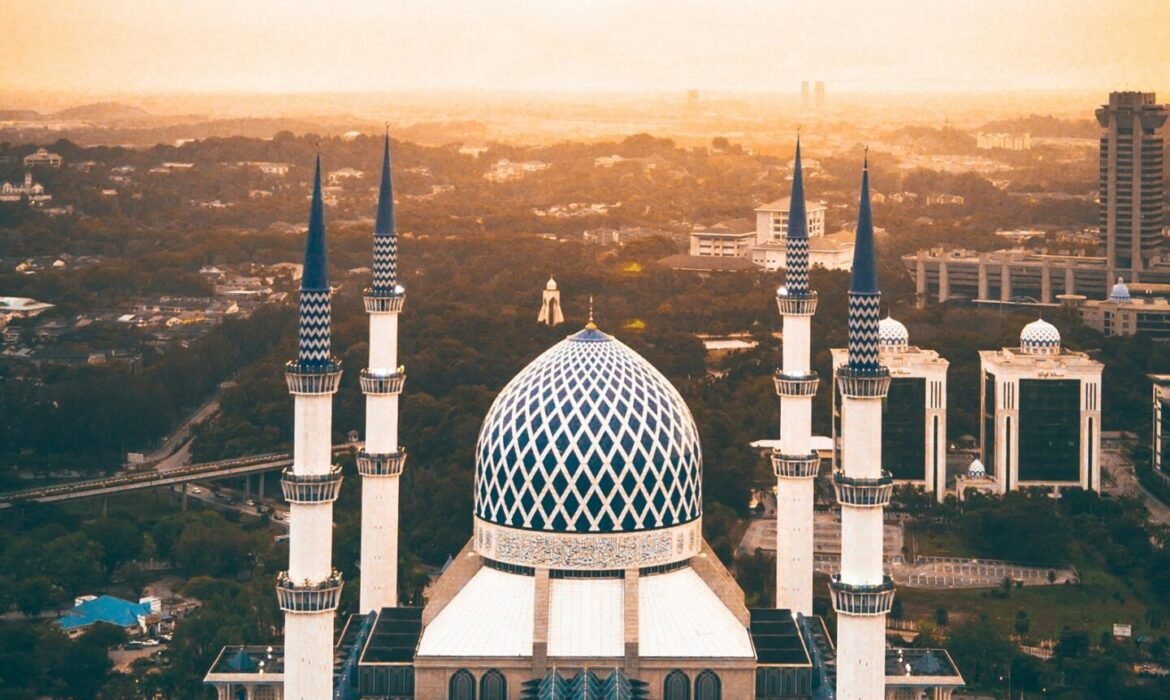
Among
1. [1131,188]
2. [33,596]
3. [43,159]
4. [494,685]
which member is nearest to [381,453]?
[494,685]

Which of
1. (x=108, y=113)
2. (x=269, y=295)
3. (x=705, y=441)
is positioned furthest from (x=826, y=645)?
(x=108, y=113)

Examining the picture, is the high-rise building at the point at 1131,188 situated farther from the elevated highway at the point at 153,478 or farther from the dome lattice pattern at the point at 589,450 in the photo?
the dome lattice pattern at the point at 589,450

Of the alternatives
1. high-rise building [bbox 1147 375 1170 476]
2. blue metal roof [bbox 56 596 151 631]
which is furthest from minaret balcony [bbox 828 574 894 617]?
high-rise building [bbox 1147 375 1170 476]

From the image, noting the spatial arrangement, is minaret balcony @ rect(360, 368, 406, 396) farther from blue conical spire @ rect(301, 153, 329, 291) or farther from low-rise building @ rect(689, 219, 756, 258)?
low-rise building @ rect(689, 219, 756, 258)

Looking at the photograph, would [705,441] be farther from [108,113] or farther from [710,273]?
[108,113]

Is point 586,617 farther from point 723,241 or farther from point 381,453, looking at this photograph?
point 723,241

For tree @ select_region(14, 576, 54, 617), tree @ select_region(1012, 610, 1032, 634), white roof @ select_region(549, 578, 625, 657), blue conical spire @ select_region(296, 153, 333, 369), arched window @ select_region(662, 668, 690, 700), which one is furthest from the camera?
tree @ select_region(14, 576, 54, 617)
